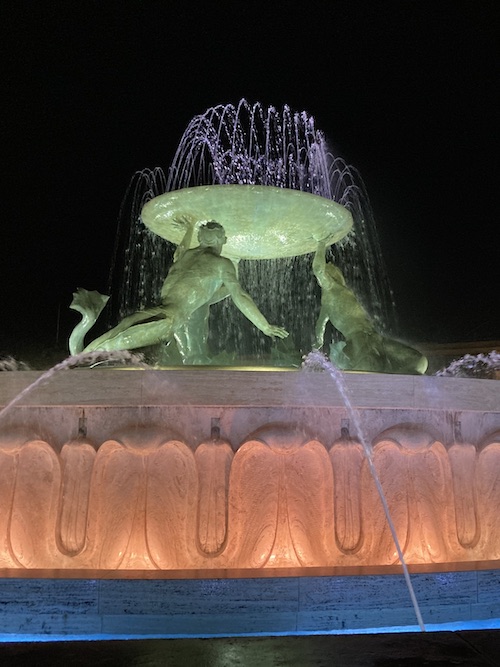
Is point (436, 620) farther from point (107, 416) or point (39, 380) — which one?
point (39, 380)

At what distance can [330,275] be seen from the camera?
8.87 m

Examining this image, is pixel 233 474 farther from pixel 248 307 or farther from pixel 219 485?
pixel 248 307

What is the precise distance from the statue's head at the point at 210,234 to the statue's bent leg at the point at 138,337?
120 centimetres

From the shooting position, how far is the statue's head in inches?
322

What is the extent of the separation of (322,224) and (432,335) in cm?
2204

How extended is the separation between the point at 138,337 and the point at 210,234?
1.66 m

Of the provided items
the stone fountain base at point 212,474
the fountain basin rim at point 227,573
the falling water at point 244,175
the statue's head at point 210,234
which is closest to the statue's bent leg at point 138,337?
the statue's head at point 210,234

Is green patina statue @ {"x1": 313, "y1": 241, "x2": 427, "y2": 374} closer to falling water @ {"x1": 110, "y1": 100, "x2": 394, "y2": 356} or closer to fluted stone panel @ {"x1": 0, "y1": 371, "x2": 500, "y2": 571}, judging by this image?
fluted stone panel @ {"x1": 0, "y1": 371, "x2": 500, "y2": 571}

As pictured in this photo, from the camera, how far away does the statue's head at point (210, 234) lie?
26.9 feet

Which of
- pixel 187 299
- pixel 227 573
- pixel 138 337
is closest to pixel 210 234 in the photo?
pixel 187 299

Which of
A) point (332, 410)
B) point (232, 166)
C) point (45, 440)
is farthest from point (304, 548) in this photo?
point (232, 166)

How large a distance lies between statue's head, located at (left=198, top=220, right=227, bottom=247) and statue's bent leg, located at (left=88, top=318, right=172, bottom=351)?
1196 millimetres

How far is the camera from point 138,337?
7.25 meters

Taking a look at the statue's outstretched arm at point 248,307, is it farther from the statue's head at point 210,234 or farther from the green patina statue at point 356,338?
the green patina statue at point 356,338
